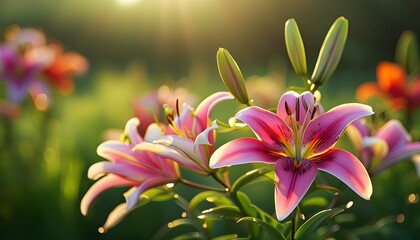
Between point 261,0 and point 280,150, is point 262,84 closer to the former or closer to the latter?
point 280,150

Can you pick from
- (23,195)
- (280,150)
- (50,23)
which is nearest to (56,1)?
(50,23)

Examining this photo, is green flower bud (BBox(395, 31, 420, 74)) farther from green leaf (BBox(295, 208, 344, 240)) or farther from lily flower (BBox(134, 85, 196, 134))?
green leaf (BBox(295, 208, 344, 240))

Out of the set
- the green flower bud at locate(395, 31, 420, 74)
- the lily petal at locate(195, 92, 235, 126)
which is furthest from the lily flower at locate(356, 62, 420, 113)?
the lily petal at locate(195, 92, 235, 126)

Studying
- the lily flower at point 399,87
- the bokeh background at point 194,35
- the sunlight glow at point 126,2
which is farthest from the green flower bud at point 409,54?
the sunlight glow at point 126,2

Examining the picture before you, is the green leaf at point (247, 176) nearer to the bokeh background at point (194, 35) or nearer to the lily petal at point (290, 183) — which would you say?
the lily petal at point (290, 183)

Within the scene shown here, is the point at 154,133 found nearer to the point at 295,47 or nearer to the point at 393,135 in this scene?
the point at 295,47

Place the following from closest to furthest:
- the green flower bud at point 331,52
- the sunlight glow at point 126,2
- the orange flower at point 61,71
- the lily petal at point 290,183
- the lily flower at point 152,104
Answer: the lily petal at point 290,183 < the green flower bud at point 331,52 < the lily flower at point 152,104 < the orange flower at point 61,71 < the sunlight glow at point 126,2

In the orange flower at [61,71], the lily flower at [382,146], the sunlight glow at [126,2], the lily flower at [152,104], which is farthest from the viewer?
the sunlight glow at [126,2]
